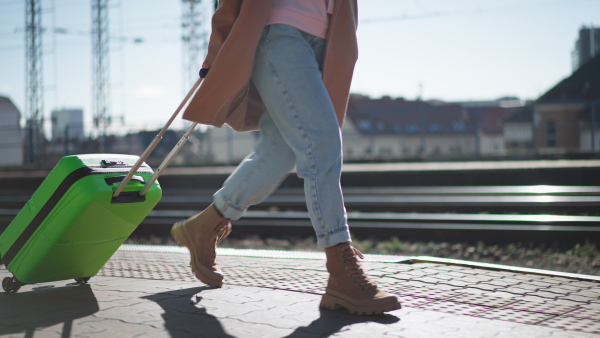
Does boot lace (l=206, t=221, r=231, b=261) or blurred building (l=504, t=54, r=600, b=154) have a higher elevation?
blurred building (l=504, t=54, r=600, b=154)

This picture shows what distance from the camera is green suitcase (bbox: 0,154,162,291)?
124 inches

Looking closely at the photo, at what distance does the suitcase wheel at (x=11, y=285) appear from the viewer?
3375mm

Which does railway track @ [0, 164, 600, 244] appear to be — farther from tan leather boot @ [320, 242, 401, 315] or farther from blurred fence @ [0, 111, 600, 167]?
blurred fence @ [0, 111, 600, 167]

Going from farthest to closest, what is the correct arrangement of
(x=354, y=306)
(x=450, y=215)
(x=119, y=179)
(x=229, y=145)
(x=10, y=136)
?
(x=10, y=136), (x=229, y=145), (x=450, y=215), (x=119, y=179), (x=354, y=306)

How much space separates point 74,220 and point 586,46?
62.2 m

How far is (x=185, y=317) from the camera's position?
2.75 metres

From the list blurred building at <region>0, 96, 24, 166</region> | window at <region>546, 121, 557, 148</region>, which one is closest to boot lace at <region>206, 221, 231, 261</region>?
window at <region>546, 121, 557, 148</region>

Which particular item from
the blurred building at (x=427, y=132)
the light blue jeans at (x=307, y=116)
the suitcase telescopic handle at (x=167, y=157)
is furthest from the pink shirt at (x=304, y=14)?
the blurred building at (x=427, y=132)

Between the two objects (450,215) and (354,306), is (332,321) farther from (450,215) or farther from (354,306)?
(450,215)

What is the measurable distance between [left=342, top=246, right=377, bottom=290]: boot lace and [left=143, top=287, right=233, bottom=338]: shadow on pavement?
610mm

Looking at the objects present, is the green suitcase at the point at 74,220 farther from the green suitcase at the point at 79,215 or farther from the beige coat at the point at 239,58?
the beige coat at the point at 239,58

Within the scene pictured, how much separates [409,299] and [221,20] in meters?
1.52

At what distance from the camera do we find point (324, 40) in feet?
10.5

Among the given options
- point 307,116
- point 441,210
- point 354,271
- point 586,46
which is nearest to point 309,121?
point 307,116
